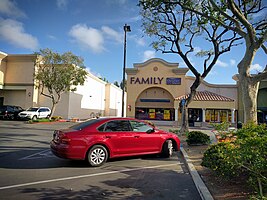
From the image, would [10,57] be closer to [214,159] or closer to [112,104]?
[112,104]

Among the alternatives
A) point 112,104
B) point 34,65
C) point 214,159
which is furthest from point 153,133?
A: point 112,104

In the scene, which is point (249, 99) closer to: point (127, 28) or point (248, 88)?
point (248, 88)

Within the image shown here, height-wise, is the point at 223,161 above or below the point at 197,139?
above

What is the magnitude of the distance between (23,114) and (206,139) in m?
21.4

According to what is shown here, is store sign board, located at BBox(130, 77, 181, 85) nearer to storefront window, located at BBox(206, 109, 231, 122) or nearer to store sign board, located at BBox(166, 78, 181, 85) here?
store sign board, located at BBox(166, 78, 181, 85)

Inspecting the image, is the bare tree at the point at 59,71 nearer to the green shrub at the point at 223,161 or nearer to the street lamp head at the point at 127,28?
the street lamp head at the point at 127,28

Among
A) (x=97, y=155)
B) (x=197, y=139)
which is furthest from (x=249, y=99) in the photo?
(x=97, y=155)

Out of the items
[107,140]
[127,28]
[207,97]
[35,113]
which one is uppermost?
[127,28]

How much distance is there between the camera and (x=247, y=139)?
421cm

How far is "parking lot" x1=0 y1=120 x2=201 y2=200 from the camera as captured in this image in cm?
475

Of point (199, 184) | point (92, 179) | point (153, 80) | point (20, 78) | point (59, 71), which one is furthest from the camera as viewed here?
point (153, 80)

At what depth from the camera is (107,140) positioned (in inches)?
285

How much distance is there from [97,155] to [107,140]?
1.80 ft

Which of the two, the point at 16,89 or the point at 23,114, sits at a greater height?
the point at 16,89
